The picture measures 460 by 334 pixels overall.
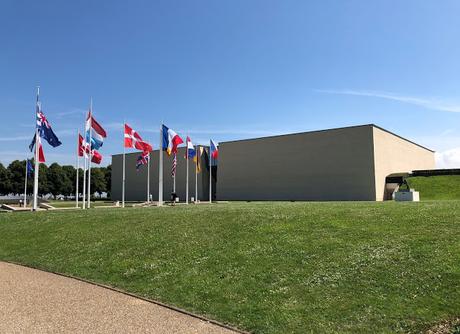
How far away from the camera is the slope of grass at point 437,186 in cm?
5255

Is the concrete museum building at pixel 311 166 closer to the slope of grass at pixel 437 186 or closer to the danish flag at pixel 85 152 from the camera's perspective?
the slope of grass at pixel 437 186

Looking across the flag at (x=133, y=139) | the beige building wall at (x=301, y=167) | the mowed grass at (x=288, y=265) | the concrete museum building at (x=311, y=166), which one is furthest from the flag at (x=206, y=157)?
the mowed grass at (x=288, y=265)

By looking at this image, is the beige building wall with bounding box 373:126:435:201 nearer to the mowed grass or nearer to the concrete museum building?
the concrete museum building

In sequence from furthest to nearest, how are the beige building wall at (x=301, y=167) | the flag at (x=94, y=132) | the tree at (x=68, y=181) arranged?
the tree at (x=68, y=181)
the beige building wall at (x=301, y=167)
the flag at (x=94, y=132)

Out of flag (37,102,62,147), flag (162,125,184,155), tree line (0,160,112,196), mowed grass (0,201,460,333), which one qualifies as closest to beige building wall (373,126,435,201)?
flag (162,125,184,155)

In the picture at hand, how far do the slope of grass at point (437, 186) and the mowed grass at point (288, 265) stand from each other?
43649 millimetres

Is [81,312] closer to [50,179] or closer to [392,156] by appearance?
[392,156]

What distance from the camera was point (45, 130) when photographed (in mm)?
31188

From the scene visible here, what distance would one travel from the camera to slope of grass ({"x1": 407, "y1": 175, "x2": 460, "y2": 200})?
52.5 m

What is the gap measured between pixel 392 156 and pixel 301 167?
42.0ft

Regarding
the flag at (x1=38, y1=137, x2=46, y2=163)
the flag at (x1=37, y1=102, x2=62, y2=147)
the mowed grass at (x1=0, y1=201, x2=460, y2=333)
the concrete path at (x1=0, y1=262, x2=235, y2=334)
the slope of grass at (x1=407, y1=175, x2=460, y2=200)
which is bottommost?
the concrete path at (x1=0, y1=262, x2=235, y2=334)

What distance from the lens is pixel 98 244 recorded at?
14.8 metres

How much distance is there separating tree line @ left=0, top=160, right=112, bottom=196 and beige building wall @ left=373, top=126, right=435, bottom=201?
217 ft

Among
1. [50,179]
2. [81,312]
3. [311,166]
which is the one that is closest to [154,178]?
[311,166]
